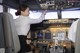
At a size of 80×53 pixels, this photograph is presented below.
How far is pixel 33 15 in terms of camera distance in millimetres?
4965

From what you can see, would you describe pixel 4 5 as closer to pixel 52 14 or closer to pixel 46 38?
pixel 52 14

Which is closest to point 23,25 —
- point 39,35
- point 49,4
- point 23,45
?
point 23,45

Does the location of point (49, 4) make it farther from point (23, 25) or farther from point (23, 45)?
point (23, 45)

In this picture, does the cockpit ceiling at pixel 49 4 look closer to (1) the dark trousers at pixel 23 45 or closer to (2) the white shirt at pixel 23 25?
(2) the white shirt at pixel 23 25

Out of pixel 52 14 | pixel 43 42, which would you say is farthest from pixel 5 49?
pixel 52 14

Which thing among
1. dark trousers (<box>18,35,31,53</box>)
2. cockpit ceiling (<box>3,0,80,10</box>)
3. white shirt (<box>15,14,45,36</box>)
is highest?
cockpit ceiling (<box>3,0,80,10</box>)

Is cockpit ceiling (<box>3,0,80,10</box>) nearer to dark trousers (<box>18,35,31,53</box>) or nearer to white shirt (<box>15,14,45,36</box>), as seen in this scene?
white shirt (<box>15,14,45,36</box>)

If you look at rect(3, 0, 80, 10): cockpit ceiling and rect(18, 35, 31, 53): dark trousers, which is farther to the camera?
rect(3, 0, 80, 10): cockpit ceiling

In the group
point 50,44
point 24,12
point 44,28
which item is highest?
point 24,12

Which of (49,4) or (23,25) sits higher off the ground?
(49,4)

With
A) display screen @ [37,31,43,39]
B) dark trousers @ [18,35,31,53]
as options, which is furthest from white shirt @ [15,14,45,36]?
display screen @ [37,31,43,39]

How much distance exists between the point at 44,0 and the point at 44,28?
0.84 m

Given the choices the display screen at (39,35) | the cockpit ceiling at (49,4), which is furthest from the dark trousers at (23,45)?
the cockpit ceiling at (49,4)

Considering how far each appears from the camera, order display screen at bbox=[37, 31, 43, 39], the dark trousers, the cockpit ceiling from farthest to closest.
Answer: the cockpit ceiling < display screen at bbox=[37, 31, 43, 39] < the dark trousers
